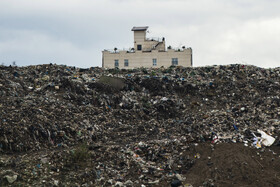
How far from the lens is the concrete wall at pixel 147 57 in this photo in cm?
2927

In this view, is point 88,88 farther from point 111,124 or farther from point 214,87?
point 214,87

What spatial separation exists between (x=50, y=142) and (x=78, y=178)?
2.55 meters

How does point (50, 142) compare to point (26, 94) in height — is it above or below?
below

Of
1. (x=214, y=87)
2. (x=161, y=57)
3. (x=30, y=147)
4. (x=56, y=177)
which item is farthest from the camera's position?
(x=161, y=57)

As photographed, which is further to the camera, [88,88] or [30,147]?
[88,88]

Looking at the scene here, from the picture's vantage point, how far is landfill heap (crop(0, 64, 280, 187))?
1006 cm

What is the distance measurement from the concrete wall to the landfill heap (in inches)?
335

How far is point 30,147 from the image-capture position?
11.2 metres

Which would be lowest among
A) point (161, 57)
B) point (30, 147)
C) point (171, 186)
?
point (171, 186)

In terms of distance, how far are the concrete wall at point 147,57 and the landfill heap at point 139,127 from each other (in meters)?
8.51

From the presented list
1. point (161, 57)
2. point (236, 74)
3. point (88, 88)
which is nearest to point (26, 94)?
point (88, 88)

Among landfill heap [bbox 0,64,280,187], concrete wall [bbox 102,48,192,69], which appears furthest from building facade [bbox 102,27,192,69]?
landfill heap [bbox 0,64,280,187]

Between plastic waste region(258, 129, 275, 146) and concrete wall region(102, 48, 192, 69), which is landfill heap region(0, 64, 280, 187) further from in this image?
concrete wall region(102, 48, 192, 69)

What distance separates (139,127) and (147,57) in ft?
51.8
